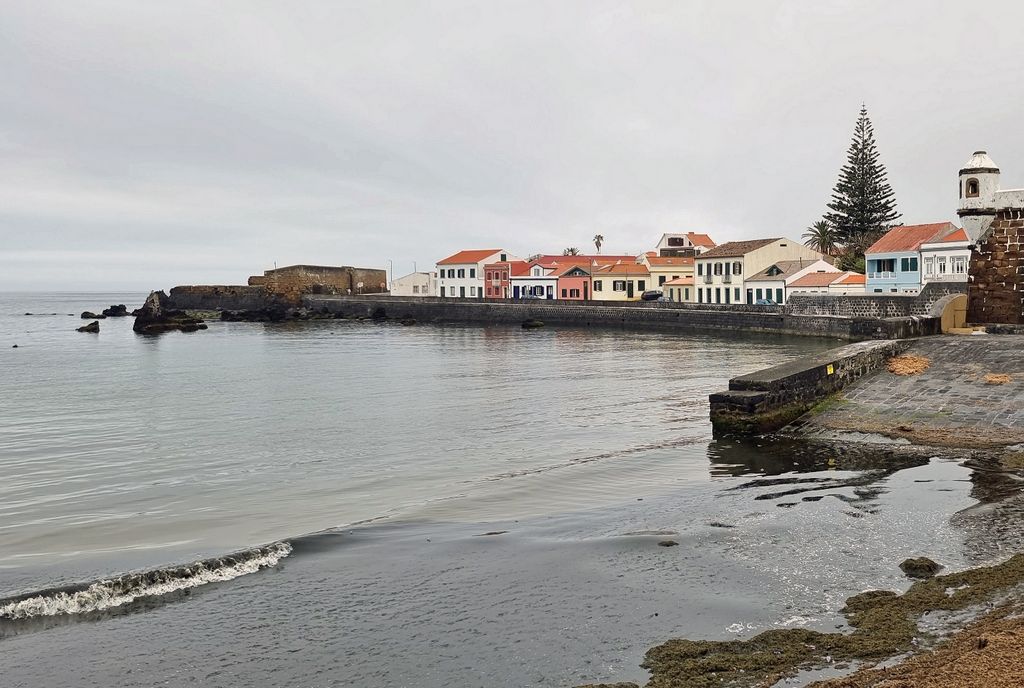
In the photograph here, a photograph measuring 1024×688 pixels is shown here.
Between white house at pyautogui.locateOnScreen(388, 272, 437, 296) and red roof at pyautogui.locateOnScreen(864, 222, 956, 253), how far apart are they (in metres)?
70.8

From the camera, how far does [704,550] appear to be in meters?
9.41

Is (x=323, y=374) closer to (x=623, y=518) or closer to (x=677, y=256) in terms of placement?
(x=623, y=518)

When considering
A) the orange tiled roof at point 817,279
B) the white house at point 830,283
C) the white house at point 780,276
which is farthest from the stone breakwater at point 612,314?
the white house at point 780,276

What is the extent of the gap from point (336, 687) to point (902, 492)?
28.4 ft

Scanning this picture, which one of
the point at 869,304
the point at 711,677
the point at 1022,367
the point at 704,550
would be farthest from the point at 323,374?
the point at 869,304

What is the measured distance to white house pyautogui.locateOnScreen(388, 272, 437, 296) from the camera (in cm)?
12888

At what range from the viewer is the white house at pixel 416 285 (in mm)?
128875

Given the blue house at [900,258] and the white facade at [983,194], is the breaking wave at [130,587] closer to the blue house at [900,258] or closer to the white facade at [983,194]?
the white facade at [983,194]

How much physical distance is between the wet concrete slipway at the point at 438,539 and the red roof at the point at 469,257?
318 ft

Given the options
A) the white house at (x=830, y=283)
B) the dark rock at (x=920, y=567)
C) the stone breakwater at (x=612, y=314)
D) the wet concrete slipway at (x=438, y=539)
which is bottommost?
the wet concrete slipway at (x=438, y=539)

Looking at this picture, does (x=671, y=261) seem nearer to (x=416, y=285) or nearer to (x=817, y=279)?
(x=817, y=279)

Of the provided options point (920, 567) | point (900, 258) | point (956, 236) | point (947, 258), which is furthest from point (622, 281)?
point (920, 567)

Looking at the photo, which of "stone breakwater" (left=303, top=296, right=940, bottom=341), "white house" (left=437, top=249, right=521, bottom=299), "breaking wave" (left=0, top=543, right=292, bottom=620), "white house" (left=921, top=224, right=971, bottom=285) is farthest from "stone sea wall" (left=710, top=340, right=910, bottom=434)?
"white house" (left=437, top=249, right=521, bottom=299)

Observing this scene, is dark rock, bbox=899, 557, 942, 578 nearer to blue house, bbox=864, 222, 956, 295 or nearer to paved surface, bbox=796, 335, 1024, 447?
paved surface, bbox=796, 335, 1024, 447
